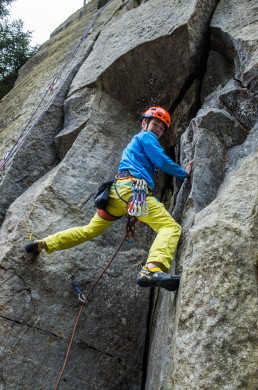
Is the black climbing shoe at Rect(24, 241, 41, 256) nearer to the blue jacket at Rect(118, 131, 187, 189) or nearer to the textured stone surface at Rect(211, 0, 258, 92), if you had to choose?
the blue jacket at Rect(118, 131, 187, 189)

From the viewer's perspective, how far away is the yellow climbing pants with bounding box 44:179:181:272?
10.4 ft

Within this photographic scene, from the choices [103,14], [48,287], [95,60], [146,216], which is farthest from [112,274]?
[103,14]

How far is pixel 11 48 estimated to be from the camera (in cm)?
1175

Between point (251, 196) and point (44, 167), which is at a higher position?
point (44, 167)

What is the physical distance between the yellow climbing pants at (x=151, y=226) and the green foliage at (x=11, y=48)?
8.91 m

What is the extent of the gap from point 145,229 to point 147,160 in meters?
1.24

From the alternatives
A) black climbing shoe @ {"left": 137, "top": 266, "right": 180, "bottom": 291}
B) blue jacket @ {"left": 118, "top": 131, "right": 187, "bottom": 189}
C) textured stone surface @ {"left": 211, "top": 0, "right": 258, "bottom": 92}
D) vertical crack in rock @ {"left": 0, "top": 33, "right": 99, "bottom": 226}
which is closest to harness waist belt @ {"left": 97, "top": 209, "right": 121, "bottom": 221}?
blue jacket @ {"left": 118, "top": 131, "right": 187, "bottom": 189}

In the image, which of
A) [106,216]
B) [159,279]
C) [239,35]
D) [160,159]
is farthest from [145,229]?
[239,35]

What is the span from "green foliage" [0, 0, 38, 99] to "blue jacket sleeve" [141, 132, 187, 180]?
8795 millimetres

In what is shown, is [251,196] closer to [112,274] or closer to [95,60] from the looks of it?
[112,274]

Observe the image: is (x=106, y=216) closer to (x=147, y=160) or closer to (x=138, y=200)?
(x=138, y=200)

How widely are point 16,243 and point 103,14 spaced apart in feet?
22.7

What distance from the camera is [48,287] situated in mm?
4059

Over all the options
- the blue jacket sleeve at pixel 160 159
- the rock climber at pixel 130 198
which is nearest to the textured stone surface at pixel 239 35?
the rock climber at pixel 130 198
